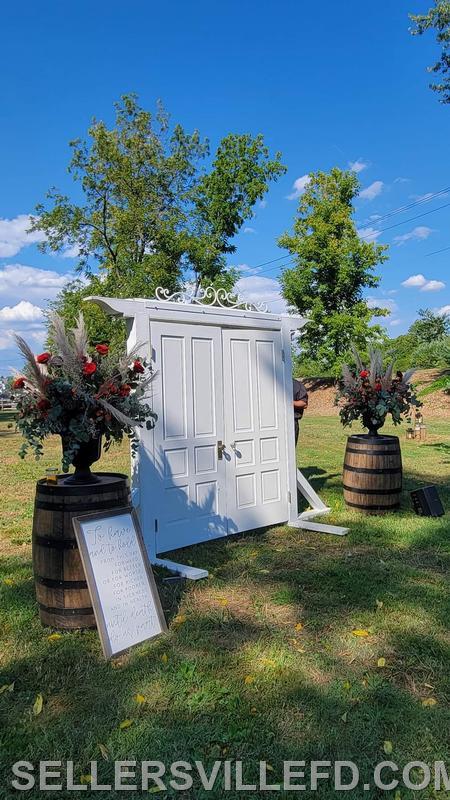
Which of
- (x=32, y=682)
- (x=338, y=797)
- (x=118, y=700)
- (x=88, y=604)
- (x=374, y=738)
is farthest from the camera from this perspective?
(x=88, y=604)

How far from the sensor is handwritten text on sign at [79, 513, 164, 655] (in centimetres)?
351

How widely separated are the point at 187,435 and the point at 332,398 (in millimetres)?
21736

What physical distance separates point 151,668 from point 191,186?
17.9 metres

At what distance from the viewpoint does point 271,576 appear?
4883mm

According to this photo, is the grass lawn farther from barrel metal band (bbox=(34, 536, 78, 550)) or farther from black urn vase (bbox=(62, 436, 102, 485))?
black urn vase (bbox=(62, 436, 102, 485))

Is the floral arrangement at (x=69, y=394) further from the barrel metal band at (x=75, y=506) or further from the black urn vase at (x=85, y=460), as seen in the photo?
the barrel metal band at (x=75, y=506)

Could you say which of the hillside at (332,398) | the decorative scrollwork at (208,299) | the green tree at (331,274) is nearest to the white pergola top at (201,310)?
the decorative scrollwork at (208,299)

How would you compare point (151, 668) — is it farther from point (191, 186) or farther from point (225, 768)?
point (191, 186)

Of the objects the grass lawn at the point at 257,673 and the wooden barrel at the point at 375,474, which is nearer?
the grass lawn at the point at 257,673

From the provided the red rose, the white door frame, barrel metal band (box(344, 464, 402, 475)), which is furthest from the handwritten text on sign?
barrel metal band (box(344, 464, 402, 475))

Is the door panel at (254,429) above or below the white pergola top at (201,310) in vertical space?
below

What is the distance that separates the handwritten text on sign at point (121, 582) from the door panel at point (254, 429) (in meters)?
2.25

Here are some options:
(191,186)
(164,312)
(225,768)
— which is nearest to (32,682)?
(225,768)

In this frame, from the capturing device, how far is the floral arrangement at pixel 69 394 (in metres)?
3.78
